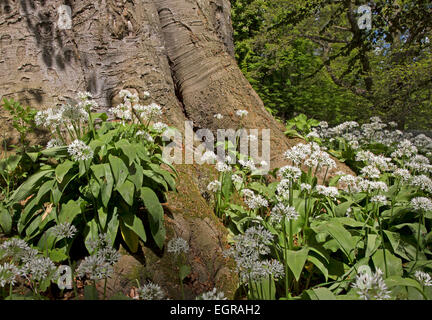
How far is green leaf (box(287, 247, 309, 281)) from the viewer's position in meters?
1.96

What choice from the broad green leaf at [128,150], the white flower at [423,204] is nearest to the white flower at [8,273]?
the broad green leaf at [128,150]

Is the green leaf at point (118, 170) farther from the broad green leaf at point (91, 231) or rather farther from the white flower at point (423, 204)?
the white flower at point (423, 204)

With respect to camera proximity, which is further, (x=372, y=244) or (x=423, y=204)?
(x=372, y=244)

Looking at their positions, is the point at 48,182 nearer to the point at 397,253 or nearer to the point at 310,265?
the point at 310,265

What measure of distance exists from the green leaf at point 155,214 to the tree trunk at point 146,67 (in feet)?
0.86

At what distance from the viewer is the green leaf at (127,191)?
6.40 ft

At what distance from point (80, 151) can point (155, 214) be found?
0.73 m

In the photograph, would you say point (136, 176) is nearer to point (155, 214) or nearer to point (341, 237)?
point (155, 214)

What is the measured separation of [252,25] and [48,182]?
1235 cm

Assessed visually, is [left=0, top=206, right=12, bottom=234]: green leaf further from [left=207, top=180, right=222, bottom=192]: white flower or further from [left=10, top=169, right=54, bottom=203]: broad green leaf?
[left=207, top=180, right=222, bottom=192]: white flower

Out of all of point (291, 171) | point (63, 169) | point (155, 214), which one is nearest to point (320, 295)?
point (291, 171)

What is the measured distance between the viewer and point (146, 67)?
140 inches

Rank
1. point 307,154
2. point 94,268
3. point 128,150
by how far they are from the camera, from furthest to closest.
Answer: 1. point 307,154
2. point 128,150
3. point 94,268
